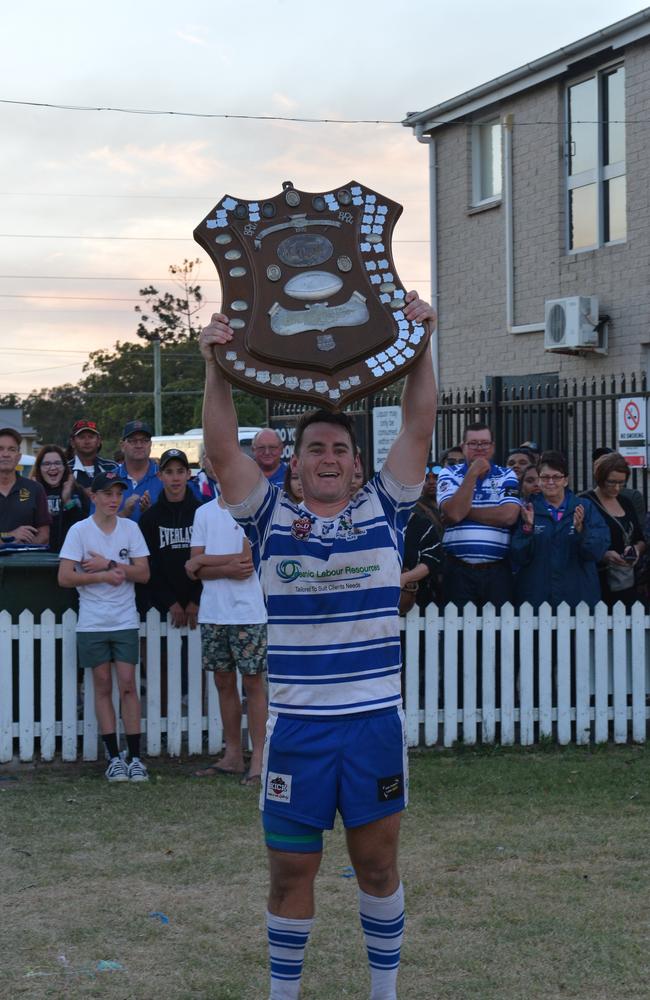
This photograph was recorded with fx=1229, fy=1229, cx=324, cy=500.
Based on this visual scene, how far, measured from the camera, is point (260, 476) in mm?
4207

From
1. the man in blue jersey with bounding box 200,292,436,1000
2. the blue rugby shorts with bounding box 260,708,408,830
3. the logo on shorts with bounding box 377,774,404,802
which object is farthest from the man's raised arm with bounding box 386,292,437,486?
the logo on shorts with bounding box 377,774,404,802

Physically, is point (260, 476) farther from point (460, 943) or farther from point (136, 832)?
point (136, 832)

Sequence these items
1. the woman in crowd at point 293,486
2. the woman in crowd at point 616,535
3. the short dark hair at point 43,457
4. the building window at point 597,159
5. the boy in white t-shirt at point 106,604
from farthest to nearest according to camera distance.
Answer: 1. the building window at point 597,159
2. the short dark hair at point 43,457
3. the woman in crowd at point 616,535
4. the boy in white t-shirt at point 106,604
5. the woman in crowd at point 293,486

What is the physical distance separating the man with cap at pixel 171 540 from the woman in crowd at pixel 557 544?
2.37 metres

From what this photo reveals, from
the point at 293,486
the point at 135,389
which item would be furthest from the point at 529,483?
the point at 135,389

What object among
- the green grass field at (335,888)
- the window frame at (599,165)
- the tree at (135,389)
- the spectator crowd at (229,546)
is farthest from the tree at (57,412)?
the green grass field at (335,888)

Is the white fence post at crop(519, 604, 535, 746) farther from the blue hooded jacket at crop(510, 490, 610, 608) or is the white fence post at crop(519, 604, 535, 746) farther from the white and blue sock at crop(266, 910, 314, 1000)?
the white and blue sock at crop(266, 910, 314, 1000)

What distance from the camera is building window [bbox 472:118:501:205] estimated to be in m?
18.2

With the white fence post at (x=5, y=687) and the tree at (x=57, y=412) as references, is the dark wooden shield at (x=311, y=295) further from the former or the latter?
the tree at (x=57, y=412)

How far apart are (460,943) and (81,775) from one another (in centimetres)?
382

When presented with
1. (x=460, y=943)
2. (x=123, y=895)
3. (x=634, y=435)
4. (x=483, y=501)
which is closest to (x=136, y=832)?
(x=123, y=895)

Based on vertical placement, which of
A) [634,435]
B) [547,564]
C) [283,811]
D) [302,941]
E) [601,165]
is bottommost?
[302,941]

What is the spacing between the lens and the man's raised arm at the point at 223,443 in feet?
→ 13.6

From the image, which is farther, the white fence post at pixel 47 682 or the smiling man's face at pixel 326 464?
the white fence post at pixel 47 682
